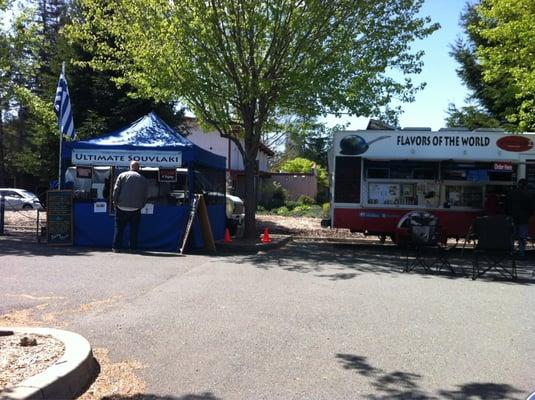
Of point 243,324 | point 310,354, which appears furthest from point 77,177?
point 310,354

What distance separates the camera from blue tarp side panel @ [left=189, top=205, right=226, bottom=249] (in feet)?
45.5

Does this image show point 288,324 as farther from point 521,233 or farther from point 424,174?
point 424,174

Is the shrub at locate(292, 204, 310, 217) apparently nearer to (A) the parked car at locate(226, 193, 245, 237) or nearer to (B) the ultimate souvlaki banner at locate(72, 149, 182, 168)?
(A) the parked car at locate(226, 193, 245, 237)

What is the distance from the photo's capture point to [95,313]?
7051 millimetres

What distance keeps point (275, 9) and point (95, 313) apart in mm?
9871

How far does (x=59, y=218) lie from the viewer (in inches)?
534

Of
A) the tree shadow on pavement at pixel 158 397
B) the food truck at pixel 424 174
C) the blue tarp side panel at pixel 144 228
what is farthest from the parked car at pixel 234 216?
the tree shadow on pavement at pixel 158 397

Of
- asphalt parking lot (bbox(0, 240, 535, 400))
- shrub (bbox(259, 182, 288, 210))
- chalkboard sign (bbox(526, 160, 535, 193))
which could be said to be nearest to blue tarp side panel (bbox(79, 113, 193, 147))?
asphalt parking lot (bbox(0, 240, 535, 400))

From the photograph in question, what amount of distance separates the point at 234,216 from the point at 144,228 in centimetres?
525

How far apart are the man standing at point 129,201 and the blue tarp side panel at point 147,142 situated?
1102mm

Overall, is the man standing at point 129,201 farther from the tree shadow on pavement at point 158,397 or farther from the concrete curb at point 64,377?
the tree shadow on pavement at point 158,397

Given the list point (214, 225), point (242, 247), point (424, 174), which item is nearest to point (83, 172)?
point (214, 225)

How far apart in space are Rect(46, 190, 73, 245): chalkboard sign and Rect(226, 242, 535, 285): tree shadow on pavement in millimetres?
4159

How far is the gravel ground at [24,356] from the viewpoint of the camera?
448 cm
